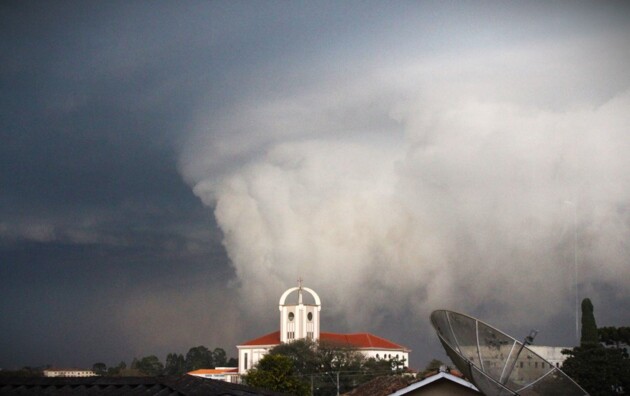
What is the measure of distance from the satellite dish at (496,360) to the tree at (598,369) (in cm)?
4326

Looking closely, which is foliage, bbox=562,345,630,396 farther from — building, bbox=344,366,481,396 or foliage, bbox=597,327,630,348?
building, bbox=344,366,481,396

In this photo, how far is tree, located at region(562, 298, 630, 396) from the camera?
62031 mm

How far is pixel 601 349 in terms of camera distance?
65625mm

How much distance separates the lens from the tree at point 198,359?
14385 centimetres

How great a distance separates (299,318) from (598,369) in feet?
272

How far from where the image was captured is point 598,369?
63.2 meters

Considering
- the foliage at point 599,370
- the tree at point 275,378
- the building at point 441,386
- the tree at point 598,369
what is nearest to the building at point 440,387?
the building at point 441,386

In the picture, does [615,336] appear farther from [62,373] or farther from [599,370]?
[62,373]

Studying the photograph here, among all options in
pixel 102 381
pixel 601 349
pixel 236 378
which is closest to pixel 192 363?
pixel 236 378

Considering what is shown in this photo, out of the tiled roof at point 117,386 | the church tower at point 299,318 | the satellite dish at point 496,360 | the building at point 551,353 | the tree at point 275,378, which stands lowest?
the tiled roof at point 117,386

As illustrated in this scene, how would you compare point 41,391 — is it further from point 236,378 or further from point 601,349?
point 236,378

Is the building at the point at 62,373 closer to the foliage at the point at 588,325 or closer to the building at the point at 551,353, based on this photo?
the foliage at the point at 588,325

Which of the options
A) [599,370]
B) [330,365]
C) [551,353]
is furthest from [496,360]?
[330,365]

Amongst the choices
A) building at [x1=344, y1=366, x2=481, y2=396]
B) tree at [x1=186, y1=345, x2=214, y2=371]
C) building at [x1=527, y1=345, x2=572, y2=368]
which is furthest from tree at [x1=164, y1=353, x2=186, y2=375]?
building at [x1=344, y1=366, x2=481, y2=396]
